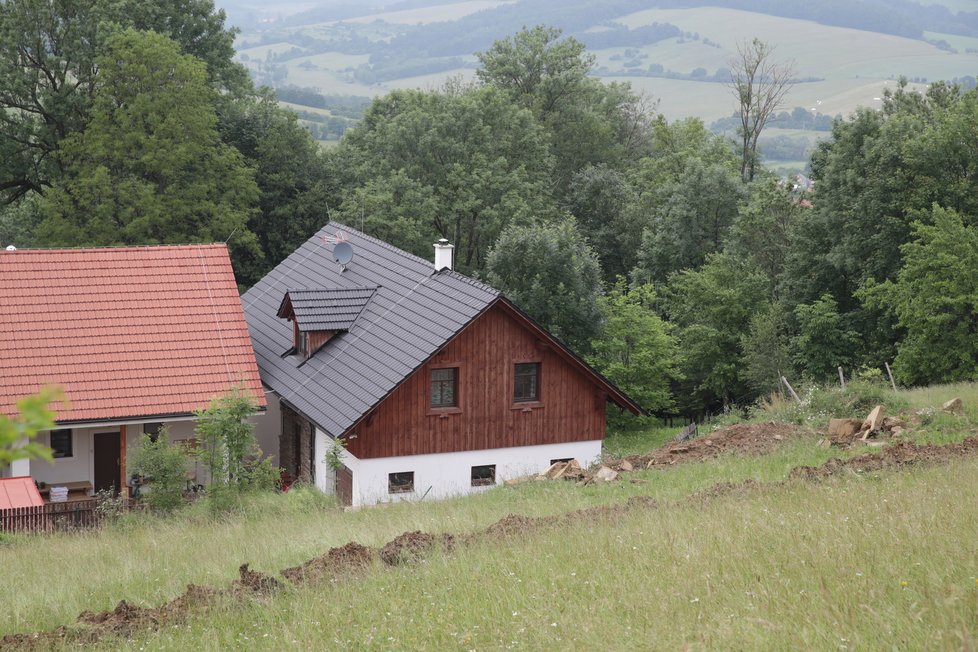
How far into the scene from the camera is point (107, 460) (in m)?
25.8

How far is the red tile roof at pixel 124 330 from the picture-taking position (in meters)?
24.7

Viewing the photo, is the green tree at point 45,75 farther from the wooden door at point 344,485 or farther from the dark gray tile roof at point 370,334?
the wooden door at point 344,485

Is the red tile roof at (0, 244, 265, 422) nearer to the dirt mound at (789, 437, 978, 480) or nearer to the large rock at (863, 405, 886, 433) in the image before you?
the large rock at (863, 405, 886, 433)

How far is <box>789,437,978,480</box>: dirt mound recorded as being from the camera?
1420 centimetres

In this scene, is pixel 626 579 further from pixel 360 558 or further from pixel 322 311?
pixel 322 311

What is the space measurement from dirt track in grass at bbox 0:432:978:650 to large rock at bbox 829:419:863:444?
233 cm

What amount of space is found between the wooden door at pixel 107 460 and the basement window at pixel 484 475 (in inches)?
327

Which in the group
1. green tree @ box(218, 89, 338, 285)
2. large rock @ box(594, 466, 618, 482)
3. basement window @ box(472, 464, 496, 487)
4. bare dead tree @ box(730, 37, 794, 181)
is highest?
bare dead tree @ box(730, 37, 794, 181)

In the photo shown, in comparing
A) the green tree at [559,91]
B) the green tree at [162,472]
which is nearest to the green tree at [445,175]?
the green tree at [559,91]

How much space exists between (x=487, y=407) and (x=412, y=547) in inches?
575

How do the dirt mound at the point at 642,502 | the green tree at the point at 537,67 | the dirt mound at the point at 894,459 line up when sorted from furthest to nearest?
1. the green tree at the point at 537,67
2. the dirt mound at the point at 894,459
3. the dirt mound at the point at 642,502

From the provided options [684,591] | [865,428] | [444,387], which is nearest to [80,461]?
[444,387]

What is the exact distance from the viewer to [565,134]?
62.2m

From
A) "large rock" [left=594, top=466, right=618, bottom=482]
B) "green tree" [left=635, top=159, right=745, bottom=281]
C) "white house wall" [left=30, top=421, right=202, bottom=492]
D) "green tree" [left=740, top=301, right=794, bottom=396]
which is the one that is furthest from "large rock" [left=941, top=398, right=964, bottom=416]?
"green tree" [left=635, top=159, right=745, bottom=281]
